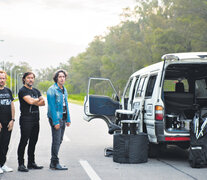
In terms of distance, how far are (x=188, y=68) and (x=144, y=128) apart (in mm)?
2134

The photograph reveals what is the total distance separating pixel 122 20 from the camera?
246ft

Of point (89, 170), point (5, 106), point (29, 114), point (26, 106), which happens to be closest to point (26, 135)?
point (29, 114)

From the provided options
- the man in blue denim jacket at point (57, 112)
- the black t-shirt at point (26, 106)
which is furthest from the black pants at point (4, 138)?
the man in blue denim jacket at point (57, 112)

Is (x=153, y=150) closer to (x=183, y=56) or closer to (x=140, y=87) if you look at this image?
(x=140, y=87)

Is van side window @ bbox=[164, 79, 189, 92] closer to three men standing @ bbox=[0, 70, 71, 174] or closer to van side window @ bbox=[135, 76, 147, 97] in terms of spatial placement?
A: van side window @ bbox=[135, 76, 147, 97]

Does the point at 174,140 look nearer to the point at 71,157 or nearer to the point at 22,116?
the point at 71,157

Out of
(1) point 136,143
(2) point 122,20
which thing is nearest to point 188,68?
(1) point 136,143

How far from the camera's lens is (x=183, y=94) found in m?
8.67

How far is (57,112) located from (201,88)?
4223mm

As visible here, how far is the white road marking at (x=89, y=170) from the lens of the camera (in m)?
6.44

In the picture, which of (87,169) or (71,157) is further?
(71,157)

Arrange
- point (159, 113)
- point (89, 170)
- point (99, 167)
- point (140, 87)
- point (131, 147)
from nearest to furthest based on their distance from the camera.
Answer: point (89, 170), point (99, 167), point (159, 113), point (131, 147), point (140, 87)

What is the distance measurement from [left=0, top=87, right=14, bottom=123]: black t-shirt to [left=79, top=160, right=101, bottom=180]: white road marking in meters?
1.74

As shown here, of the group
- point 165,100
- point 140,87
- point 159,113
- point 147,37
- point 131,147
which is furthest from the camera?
point 147,37
